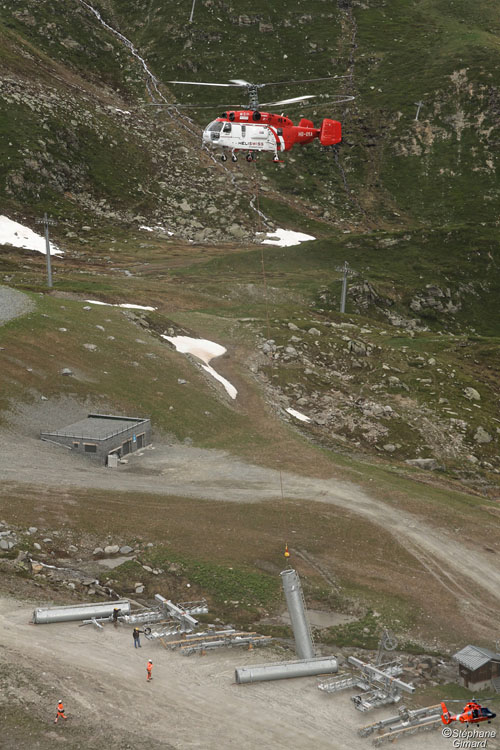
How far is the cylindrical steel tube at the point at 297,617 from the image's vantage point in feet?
114

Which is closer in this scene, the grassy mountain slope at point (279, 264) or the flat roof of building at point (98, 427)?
the flat roof of building at point (98, 427)

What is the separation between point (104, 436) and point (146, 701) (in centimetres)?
2424

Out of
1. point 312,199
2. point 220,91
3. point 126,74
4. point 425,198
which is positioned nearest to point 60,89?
point 126,74

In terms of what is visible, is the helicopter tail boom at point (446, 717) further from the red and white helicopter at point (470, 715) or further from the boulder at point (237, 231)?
the boulder at point (237, 231)

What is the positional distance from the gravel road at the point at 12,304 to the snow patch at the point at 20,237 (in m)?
45.2

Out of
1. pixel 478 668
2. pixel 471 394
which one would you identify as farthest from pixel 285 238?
pixel 478 668

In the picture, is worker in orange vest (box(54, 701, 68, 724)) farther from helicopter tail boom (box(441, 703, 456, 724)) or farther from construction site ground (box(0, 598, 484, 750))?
helicopter tail boom (box(441, 703, 456, 724))

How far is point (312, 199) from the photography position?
6220 inches

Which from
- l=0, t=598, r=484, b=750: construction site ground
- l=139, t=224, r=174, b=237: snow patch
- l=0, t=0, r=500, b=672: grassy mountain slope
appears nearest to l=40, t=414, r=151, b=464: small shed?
l=0, t=0, r=500, b=672: grassy mountain slope

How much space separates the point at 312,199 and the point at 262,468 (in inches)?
4480

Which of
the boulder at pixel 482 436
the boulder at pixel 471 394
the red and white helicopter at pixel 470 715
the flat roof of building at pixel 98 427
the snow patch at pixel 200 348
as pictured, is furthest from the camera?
the boulder at pixel 471 394

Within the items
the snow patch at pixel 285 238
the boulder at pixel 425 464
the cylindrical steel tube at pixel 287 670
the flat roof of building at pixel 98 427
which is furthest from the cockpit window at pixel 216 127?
the snow patch at pixel 285 238

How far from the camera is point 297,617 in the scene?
35438mm

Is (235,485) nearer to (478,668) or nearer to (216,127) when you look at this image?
(478,668)
